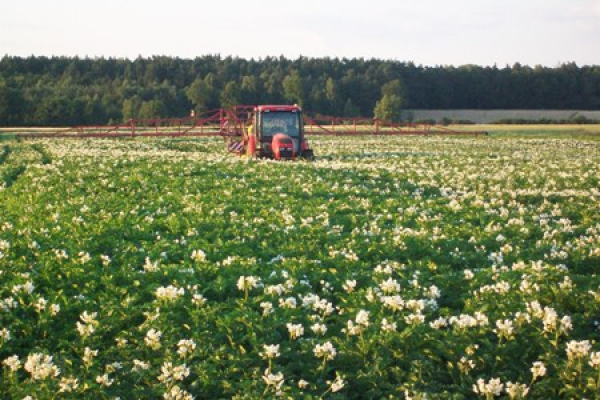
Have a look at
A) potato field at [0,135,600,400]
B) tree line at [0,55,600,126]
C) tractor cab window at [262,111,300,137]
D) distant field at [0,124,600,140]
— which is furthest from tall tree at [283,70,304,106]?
potato field at [0,135,600,400]

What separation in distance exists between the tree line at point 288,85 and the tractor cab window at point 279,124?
7979cm

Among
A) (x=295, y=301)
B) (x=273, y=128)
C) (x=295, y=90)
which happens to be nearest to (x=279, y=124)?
(x=273, y=128)

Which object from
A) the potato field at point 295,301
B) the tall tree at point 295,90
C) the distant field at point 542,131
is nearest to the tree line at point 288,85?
the tall tree at point 295,90

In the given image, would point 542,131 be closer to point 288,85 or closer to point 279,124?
point 279,124

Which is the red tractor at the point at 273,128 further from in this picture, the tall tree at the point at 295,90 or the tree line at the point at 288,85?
the tall tree at the point at 295,90

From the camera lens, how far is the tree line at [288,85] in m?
125

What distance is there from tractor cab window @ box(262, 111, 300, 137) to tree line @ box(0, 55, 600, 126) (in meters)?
79.8

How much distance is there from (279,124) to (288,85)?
101704 mm

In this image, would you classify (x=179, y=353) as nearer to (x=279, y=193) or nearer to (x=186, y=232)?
Result: (x=186, y=232)

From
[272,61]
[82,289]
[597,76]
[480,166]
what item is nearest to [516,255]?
[82,289]

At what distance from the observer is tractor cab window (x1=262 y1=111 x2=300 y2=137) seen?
32.1m

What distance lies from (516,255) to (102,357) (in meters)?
6.62

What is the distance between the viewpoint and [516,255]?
9961mm

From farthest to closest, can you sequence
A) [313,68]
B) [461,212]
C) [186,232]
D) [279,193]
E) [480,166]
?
1. [313,68]
2. [480,166]
3. [279,193]
4. [461,212]
5. [186,232]
